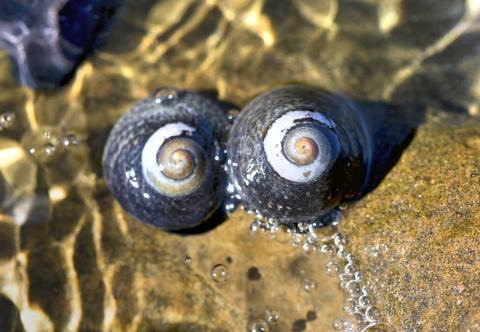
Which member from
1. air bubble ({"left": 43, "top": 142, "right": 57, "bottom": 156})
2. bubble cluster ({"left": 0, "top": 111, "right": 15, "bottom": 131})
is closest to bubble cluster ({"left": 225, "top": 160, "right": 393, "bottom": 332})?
air bubble ({"left": 43, "top": 142, "right": 57, "bottom": 156})

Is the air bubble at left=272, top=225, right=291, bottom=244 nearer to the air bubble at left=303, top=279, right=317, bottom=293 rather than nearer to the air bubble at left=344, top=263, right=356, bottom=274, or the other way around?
the air bubble at left=303, top=279, right=317, bottom=293

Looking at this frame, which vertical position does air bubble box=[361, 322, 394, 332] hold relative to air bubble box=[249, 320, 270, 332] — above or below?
above

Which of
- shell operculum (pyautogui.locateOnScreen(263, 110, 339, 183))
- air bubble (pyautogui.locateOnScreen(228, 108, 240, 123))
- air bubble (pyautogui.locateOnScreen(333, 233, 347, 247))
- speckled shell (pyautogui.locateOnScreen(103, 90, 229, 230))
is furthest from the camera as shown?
air bubble (pyautogui.locateOnScreen(228, 108, 240, 123))

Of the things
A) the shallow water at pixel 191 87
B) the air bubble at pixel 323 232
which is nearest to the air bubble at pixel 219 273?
the shallow water at pixel 191 87

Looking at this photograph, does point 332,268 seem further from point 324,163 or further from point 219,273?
point 324,163

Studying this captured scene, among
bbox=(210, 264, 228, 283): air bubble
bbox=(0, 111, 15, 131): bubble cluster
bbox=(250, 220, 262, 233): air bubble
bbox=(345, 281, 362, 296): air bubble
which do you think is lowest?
bbox=(0, 111, 15, 131): bubble cluster

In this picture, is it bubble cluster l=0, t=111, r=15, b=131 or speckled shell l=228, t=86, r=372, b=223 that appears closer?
speckled shell l=228, t=86, r=372, b=223

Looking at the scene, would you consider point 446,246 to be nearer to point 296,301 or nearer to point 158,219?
point 296,301

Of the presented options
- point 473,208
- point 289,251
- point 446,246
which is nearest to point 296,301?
point 289,251
